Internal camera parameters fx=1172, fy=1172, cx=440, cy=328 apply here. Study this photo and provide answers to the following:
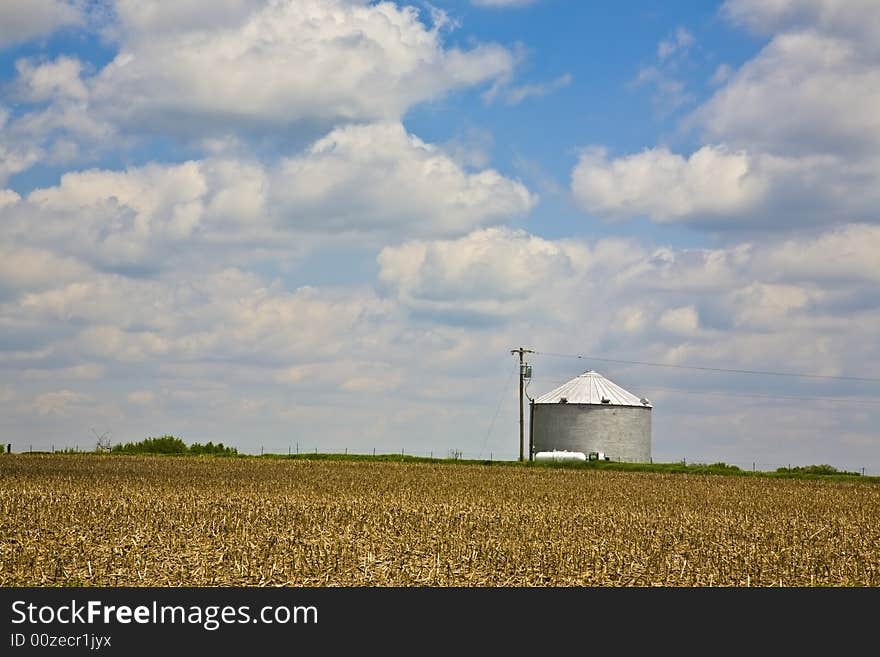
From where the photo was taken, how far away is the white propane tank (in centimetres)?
7738

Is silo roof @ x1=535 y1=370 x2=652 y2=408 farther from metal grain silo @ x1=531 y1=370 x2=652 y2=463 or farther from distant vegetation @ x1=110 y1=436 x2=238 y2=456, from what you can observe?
distant vegetation @ x1=110 y1=436 x2=238 y2=456

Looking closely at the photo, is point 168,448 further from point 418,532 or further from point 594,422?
point 418,532

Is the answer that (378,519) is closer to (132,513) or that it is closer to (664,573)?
(132,513)

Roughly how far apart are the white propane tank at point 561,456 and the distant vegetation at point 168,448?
68.9ft

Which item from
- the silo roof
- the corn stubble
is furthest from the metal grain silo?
the corn stubble

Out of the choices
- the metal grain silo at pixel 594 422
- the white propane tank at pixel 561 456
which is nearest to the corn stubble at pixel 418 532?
the white propane tank at pixel 561 456

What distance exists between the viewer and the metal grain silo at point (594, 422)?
79.7m

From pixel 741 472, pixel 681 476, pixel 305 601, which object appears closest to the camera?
pixel 305 601

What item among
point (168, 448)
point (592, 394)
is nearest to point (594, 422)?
point (592, 394)

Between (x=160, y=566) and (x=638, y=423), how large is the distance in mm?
61609

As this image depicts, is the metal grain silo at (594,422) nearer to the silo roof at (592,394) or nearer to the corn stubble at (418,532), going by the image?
the silo roof at (592,394)

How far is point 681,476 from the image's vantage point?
208ft

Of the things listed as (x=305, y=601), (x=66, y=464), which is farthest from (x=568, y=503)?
(x=66, y=464)

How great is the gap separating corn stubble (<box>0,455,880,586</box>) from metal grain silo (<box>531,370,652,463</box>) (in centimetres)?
2456
